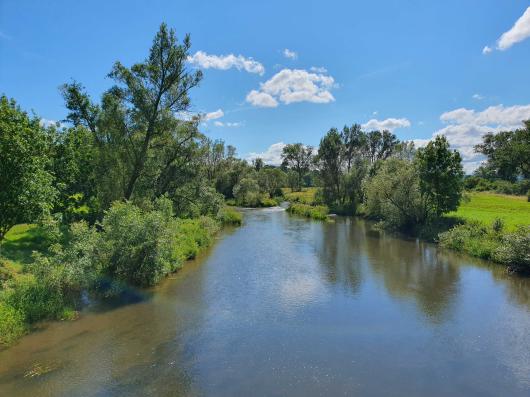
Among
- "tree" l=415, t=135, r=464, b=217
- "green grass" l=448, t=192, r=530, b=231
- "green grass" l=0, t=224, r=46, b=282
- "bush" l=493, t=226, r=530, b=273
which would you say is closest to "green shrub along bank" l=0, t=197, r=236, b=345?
"green grass" l=0, t=224, r=46, b=282

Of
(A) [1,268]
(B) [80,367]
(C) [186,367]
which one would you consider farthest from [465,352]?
(A) [1,268]

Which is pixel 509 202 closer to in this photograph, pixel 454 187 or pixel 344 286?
pixel 454 187

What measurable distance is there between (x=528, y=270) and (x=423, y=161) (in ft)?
50.1

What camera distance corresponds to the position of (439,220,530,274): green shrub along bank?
23188 millimetres

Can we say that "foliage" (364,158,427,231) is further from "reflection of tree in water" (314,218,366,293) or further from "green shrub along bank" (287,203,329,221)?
"green shrub along bank" (287,203,329,221)

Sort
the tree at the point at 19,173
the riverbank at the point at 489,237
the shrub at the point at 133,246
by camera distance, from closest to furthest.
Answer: the tree at the point at 19,173 < the shrub at the point at 133,246 < the riverbank at the point at 489,237

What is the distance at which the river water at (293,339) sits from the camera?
438 inches

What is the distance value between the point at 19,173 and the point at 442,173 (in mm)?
34039

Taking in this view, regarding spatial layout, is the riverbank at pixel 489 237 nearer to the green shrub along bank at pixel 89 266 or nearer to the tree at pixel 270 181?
the green shrub along bank at pixel 89 266

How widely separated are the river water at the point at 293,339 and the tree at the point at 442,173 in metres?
12.0

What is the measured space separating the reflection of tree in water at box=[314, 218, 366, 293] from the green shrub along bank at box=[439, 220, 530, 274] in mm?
8264

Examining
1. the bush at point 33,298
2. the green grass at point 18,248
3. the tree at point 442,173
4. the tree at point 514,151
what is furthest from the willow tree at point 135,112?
the tree at point 514,151

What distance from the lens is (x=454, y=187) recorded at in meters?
35.2

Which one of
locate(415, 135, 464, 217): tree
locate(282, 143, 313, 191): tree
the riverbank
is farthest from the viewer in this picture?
locate(282, 143, 313, 191): tree
